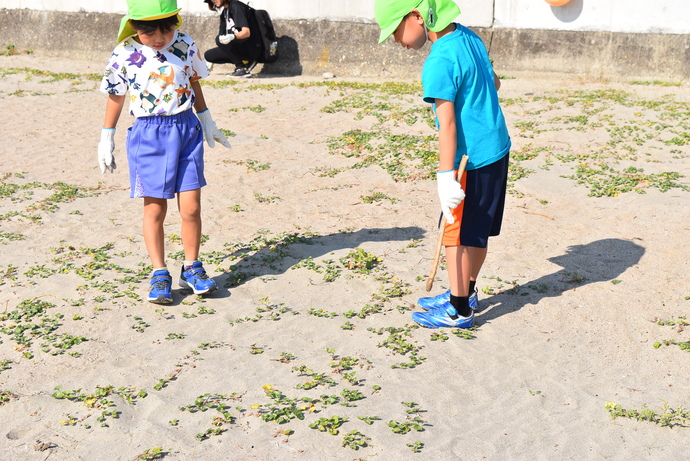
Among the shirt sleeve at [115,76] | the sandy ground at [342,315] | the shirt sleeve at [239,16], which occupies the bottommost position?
the sandy ground at [342,315]

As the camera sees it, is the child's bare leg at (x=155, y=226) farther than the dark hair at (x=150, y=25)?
Yes

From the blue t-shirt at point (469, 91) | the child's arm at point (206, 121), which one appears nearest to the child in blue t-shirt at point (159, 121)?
the child's arm at point (206, 121)

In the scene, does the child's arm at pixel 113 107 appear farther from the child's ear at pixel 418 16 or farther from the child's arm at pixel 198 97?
the child's ear at pixel 418 16

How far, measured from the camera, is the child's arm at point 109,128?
13.6 ft

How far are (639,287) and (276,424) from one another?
7.78ft

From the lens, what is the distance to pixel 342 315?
4105mm

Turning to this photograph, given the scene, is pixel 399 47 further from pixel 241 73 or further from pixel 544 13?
pixel 241 73

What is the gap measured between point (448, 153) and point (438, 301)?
934 mm

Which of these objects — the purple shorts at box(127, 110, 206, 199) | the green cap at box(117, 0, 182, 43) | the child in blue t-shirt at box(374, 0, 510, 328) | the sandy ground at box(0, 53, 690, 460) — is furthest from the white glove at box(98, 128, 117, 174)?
the child in blue t-shirt at box(374, 0, 510, 328)

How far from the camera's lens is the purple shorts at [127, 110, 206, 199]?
408 cm

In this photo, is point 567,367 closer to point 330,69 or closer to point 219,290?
point 219,290

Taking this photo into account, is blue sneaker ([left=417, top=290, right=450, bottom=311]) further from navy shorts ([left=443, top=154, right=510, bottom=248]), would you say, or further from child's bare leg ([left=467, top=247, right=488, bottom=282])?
navy shorts ([left=443, top=154, right=510, bottom=248])

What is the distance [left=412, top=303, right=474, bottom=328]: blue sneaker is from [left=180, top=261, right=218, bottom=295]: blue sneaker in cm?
116

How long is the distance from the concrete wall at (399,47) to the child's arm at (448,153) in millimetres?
6567
